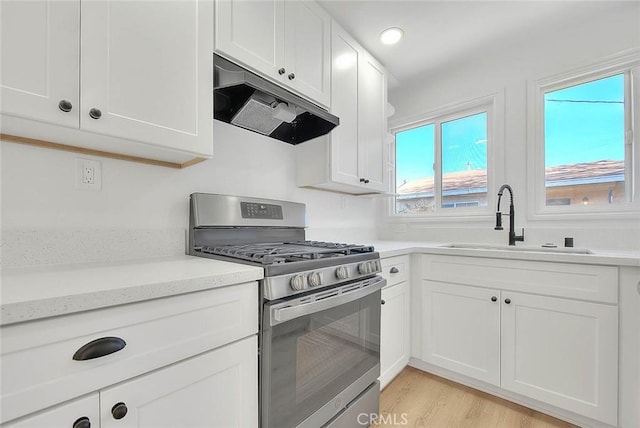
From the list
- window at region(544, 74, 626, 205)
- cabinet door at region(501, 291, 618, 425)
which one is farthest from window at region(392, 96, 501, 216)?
cabinet door at region(501, 291, 618, 425)

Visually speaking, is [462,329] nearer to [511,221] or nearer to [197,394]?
[511,221]

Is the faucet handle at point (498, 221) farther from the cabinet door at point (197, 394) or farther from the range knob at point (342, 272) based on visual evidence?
the cabinet door at point (197, 394)

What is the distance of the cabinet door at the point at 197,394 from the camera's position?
72 centimetres

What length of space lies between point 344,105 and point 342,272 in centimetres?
121

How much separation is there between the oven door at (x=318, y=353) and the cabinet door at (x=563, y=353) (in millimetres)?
826

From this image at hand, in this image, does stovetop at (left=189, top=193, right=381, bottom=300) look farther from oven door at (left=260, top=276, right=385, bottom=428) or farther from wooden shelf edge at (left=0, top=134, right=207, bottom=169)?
wooden shelf edge at (left=0, top=134, right=207, bottom=169)

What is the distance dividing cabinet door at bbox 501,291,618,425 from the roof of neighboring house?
1026 mm

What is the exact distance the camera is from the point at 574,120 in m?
2.03

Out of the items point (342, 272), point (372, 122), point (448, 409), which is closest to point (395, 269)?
point (342, 272)

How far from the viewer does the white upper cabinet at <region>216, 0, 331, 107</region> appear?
126 cm

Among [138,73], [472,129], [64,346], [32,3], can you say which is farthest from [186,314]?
[472,129]

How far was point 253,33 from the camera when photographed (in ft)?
4.42

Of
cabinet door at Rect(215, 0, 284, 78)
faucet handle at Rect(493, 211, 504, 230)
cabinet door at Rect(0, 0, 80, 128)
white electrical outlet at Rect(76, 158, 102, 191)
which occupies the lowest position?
faucet handle at Rect(493, 211, 504, 230)

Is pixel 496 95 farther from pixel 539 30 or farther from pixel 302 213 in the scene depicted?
pixel 302 213
